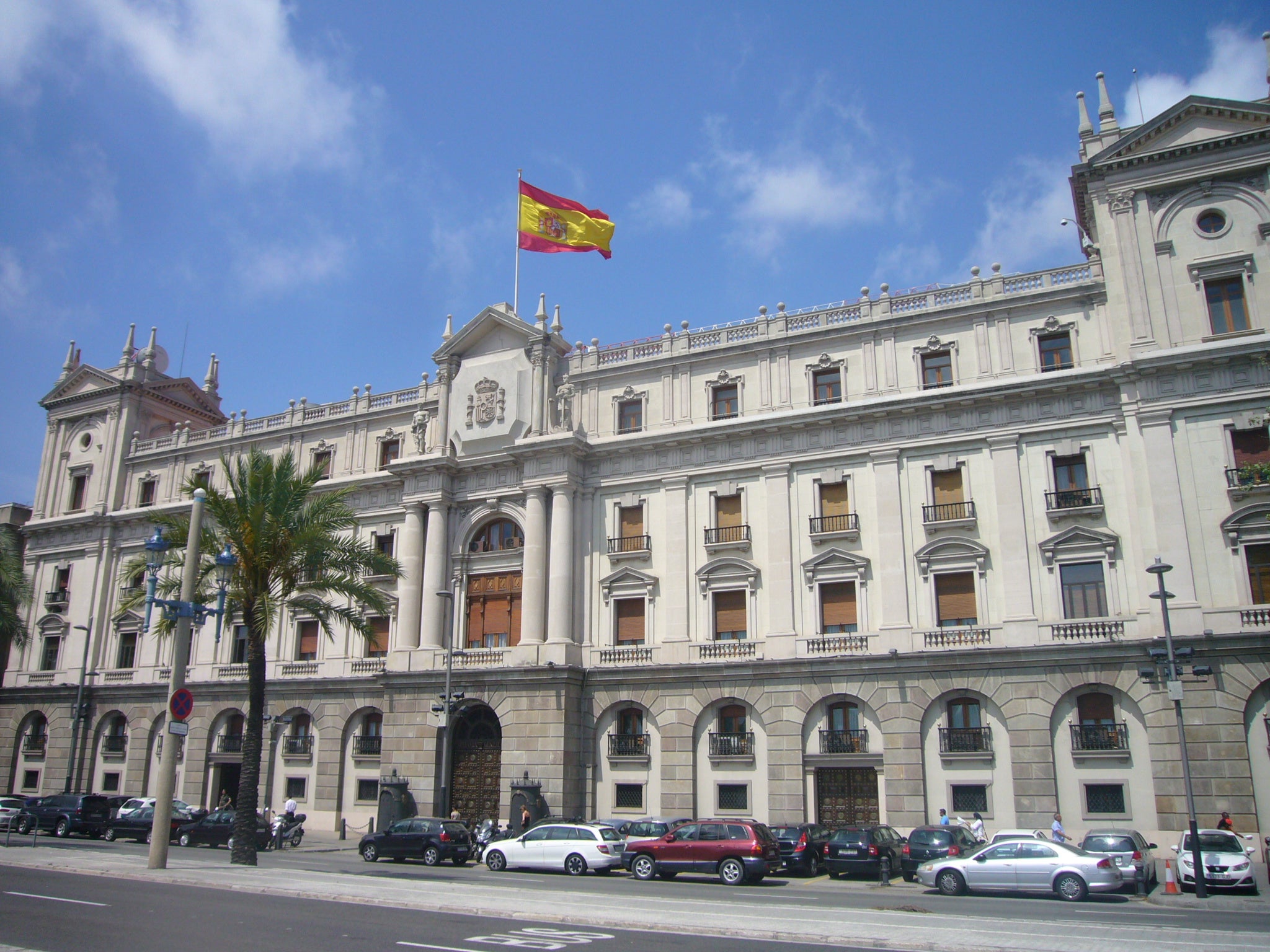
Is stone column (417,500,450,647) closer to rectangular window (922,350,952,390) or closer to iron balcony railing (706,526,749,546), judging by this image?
iron balcony railing (706,526,749,546)

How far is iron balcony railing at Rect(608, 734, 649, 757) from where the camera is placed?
3859 cm

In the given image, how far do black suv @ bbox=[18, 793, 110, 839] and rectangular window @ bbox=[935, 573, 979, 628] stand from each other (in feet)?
106

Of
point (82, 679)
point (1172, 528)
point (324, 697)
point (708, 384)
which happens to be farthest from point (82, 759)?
point (1172, 528)

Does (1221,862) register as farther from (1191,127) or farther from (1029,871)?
(1191,127)

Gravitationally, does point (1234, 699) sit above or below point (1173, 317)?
below

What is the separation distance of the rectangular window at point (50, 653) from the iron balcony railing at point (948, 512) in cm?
4615

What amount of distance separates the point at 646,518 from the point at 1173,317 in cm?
2055

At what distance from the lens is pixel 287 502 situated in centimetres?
3069

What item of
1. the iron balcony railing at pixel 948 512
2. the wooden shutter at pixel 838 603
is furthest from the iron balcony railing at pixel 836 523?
the iron balcony railing at pixel 948 512

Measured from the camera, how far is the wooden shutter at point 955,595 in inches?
1384

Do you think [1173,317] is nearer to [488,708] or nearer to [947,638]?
[947,638]

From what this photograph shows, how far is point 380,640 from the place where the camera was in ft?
151

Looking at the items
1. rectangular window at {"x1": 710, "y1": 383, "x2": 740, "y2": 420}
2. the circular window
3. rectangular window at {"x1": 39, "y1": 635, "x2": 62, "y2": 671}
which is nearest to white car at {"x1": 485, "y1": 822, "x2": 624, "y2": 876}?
rectangular window at {"x1": 710, "y1": 383, "x2": 740, "y2": 420}

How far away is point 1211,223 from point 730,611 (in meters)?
21.9
